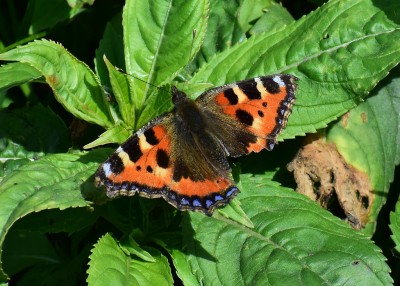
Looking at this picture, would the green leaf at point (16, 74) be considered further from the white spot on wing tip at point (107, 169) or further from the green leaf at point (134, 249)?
the green leaf at point (134, 249)

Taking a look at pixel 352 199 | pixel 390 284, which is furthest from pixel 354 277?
Result: pixel 352 199

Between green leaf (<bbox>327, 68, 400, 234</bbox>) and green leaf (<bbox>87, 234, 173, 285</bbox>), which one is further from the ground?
green leaf (<bbox>327, 68, 400, 234</bbox>)

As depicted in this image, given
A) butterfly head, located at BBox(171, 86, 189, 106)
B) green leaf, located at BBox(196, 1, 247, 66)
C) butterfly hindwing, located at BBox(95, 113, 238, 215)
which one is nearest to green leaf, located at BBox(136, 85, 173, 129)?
butterfly head, located at BBox(171, 86, 189, 106)

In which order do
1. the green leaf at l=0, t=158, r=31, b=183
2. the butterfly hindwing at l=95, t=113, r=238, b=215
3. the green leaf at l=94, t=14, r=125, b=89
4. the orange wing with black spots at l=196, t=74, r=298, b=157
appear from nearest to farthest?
the butterfly hindwing at l=95, t=113, r=238, b=215 < the orange wing with black spots at l=196, t=74, r=298, b=157 < the green leaf at l=0, t=158, r=31, b=183 < the green leaf at l=94, t=14, r=125, b=89

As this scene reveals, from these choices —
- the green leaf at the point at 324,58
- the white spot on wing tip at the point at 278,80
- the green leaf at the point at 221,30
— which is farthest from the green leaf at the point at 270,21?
the white spot on wing tip at the point at 278,80

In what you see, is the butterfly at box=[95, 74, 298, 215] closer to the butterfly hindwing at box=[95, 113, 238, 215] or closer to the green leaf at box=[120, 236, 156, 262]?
the butterfly hindwing at box=[95, 113, 238, 215]

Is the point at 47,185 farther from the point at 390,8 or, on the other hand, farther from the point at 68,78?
the point at 390,8

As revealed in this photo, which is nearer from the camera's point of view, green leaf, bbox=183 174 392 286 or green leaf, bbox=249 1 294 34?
green leaf, bbox=183 174 392 286
